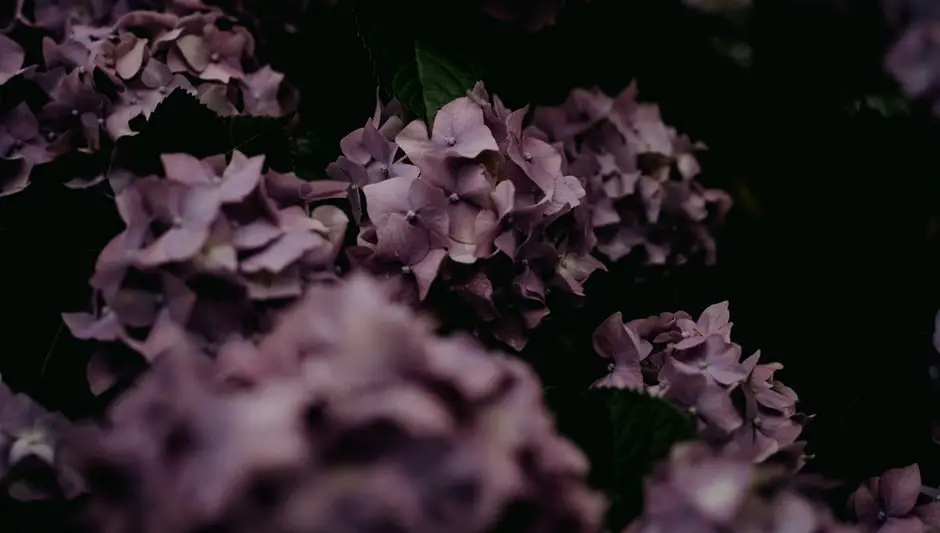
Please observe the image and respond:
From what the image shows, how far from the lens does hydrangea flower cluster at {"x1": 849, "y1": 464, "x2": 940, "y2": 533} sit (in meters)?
0.57

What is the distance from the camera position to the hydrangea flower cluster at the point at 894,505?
568 millimetres

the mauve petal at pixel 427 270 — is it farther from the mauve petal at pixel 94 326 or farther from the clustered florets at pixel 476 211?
the mauve petal at pixel 94 326

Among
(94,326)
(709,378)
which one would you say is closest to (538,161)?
(709,378)

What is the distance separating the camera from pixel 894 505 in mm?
571

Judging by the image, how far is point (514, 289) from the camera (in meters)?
0.56

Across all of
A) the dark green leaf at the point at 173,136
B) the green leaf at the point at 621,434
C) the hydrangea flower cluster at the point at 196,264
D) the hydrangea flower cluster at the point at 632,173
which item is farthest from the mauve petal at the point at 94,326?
the hydrangea flower cluster at the point at 632,173

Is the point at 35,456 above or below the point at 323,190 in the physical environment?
below

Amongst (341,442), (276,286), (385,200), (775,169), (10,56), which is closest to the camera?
(341,442)

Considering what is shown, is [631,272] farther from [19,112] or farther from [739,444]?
[19,112]

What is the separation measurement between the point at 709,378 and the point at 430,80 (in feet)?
0.92

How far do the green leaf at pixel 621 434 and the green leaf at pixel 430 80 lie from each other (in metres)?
0.23

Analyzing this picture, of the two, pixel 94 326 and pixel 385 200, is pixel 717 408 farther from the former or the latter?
pixel 94 326

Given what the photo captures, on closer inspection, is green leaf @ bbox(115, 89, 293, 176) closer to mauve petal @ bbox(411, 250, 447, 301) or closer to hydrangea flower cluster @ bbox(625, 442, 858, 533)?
mauve petal @ bbox(411, 250, 447, 301)

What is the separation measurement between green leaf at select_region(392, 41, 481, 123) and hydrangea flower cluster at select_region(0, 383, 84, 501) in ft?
0.95
